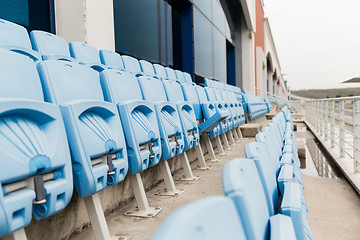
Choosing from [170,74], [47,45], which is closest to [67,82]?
[47,45]

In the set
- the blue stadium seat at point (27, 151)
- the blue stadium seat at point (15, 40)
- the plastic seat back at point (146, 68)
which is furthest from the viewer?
the plastic seat back at point (146, 68)

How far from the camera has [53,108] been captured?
413 mm

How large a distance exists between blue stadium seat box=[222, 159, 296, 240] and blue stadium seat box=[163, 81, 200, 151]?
1.93ft

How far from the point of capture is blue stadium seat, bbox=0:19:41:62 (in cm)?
75

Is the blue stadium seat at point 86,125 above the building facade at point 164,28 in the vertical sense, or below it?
below

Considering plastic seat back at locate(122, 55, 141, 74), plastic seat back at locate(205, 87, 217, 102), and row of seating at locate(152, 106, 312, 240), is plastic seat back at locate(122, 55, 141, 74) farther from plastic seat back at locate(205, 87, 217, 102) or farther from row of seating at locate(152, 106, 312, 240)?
row of seating at locate(152, 106, 312, 240)

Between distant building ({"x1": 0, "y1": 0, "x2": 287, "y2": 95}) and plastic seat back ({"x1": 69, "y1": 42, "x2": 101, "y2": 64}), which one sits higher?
distant building ({"x1": 0, "y1": 0, "x2": 287, "y2": 95})

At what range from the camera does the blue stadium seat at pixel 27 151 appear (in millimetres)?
335

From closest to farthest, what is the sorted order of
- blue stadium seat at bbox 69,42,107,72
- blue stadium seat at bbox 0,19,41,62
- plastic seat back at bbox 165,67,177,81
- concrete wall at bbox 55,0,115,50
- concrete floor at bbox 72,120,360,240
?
concrete floor at bbox 72,120,360,240
blue stadium seat at bbox 0,19,41,62
blue stadium seat at bbox 69,42,107,72
concrete wall at bbox 55,0,115,50
plastic seat back at bbox 165,67,177,81

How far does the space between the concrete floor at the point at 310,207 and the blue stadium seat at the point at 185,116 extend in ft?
0.43

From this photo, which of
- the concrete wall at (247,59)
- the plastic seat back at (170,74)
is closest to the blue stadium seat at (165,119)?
the plastic seat back at (170,74)

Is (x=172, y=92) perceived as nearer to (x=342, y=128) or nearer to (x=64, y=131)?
(x=64, y=131)

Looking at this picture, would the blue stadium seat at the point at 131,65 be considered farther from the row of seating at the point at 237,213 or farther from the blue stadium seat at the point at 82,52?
the row of seating at the point at 237,213

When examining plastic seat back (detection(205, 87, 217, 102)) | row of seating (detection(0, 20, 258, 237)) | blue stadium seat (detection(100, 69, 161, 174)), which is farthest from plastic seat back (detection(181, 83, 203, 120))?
blue stadium seat (detection(100, 69, 161, 174))
